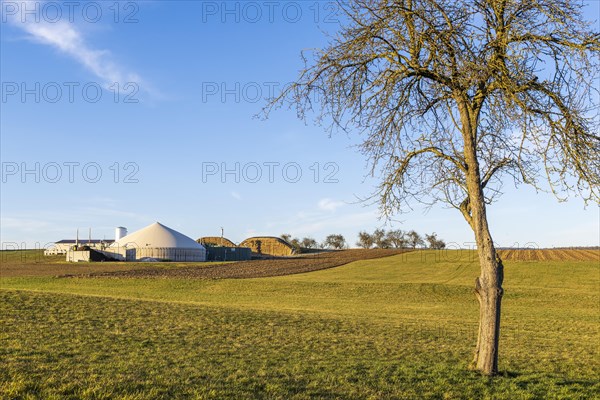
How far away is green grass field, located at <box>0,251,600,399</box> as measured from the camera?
8.95 metres

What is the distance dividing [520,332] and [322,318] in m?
7.56

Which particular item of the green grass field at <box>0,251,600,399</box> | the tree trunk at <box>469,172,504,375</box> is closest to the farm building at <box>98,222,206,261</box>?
the green grass field at <box>0,251,600,399</box>

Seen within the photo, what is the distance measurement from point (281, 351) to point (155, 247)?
259ft

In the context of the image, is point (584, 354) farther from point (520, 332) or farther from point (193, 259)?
point (193, 259)

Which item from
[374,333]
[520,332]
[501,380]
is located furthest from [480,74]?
[520,332]

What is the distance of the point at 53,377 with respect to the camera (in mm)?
8906

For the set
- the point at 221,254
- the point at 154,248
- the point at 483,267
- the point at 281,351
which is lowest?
the point at 281,351

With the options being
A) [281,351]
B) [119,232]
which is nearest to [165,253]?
[119,232]

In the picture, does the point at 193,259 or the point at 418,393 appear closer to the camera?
the point at 418,393

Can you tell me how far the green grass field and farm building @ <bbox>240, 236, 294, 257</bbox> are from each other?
87547mm

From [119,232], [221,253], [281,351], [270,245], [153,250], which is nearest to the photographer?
[281,351]

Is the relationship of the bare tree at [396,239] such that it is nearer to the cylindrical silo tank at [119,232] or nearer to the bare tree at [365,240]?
the bare tree at [365,240]

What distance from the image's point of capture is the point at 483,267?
10.7 m

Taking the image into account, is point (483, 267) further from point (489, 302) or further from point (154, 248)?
point (154, 248)
